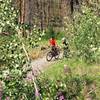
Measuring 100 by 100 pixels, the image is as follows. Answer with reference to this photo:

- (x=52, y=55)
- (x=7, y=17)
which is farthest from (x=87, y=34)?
(x=7, y=17)

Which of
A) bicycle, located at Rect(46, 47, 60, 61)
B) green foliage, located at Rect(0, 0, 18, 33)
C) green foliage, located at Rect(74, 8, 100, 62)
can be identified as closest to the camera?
green foliage, located at Rect(0, 0, 18, 33)

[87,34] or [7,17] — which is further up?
[7,17]

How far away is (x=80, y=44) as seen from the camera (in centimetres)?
1908

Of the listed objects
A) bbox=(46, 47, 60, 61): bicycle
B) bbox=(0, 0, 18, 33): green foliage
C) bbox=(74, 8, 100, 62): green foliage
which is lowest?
bbox=(46, 47, 60, 61): bicycle

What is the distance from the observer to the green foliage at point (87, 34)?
17.6 m

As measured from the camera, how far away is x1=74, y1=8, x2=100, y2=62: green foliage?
1761 cm

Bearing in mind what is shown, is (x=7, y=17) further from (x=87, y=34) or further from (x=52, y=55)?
(x=52, y=55)

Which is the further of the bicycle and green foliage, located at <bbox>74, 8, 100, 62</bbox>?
the bicycle

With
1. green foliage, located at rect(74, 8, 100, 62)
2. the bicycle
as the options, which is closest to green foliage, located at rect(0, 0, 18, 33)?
green foliage, located at rect(74, 8, 100, 62)

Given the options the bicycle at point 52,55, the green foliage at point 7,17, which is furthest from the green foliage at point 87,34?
the green foliage at point 7,17

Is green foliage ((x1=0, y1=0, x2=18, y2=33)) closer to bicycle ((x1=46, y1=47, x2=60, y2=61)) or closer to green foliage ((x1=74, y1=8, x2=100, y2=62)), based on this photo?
green foliage ((x1=74, y1=8, x2=100, y2=62))

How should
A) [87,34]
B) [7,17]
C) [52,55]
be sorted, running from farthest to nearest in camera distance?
[52,55], [87,34], [7,17]

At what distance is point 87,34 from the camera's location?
18438 millimetres

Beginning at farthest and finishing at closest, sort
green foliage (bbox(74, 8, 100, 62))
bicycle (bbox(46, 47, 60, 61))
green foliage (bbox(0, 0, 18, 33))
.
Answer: bicycle (bbox(46, 47, 60, 61)), green foliage (bbox(74, 8, 100, 62)), green foliage (bbox(0, 0, 18, 33))
